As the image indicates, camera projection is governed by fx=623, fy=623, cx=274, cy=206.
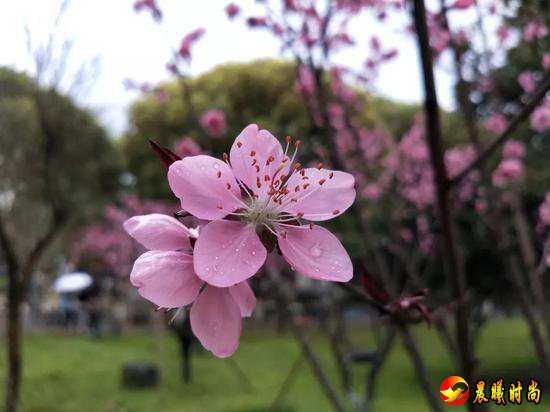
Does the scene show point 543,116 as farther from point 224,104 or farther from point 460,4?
point 224,104

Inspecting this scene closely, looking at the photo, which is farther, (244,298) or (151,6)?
(151,6)

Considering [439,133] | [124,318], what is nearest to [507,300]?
[439,133]

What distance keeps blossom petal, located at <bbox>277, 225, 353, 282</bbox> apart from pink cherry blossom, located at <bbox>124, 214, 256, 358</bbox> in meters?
0.07

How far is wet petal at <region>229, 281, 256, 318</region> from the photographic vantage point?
62 centimetres

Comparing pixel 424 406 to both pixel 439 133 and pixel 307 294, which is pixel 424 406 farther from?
pixel 307 294

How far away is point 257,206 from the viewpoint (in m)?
0.61

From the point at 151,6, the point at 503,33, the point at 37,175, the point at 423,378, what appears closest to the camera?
the point at 423,378

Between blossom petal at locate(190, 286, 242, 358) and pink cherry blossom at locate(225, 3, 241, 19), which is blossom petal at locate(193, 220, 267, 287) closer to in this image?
blossom petal at locate(190, 286, 242, 358)

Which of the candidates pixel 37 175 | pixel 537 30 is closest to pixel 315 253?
pixel 537 30

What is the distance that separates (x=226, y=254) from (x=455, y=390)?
0.69m

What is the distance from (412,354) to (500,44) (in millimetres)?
2669

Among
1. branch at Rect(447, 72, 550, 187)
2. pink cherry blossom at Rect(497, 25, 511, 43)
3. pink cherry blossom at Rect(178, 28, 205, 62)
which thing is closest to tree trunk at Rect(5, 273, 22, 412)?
pink cherry blossom at Rect(178, 28, 205, 62)

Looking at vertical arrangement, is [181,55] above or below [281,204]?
above

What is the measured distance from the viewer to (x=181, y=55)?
10.0ft
